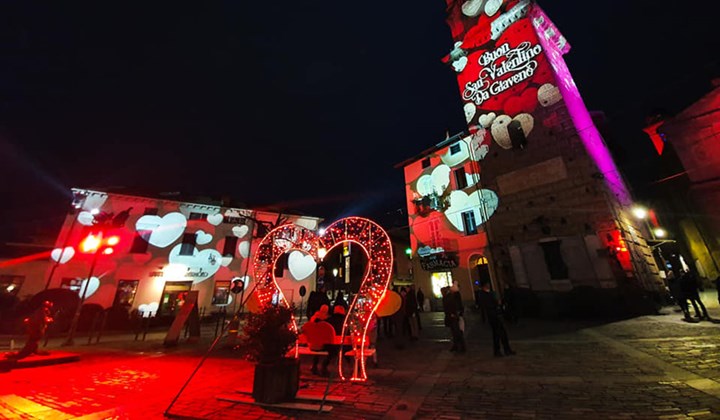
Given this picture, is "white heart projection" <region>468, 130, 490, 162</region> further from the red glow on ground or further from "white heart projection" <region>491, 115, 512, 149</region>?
the red glow on ground

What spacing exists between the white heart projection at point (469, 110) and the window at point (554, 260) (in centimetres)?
1043

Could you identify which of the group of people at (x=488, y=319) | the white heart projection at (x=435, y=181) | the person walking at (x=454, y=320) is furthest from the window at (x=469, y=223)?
the person walking at (x=454, y=320)

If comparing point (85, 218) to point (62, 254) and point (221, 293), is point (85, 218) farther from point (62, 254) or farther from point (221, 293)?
point (221, 293)

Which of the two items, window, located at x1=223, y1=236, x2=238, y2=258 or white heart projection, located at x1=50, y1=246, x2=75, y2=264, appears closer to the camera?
white heart projection, located at x1=50, y1=246, x2=75, y2=264

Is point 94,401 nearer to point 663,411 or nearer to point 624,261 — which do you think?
point 663,411

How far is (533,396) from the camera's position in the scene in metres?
4.29

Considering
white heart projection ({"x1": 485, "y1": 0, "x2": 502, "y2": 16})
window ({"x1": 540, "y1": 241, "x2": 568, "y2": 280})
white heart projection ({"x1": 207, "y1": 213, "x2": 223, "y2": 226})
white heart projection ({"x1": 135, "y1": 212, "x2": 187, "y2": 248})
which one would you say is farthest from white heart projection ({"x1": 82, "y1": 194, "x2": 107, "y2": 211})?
white heart projection ({"x1": 485, "y1": 0, "x2": 502, "y2": 16})

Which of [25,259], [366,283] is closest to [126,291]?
[25,259]

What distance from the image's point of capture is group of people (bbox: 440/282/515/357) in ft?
22.6

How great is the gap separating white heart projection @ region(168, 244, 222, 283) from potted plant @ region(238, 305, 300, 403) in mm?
21953

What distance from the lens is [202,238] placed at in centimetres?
2400

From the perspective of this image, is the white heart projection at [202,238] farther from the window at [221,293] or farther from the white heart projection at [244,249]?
the window at [221,293]

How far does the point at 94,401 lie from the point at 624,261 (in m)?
19.7

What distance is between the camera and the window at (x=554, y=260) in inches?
561
